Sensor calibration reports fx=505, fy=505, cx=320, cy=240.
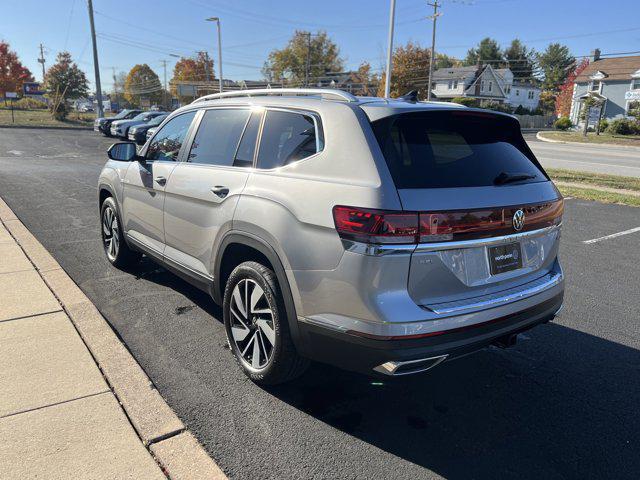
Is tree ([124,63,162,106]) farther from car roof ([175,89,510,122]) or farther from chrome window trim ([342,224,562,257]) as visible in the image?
chrome window trim ([342,224,562,257])

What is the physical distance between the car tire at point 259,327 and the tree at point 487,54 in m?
114

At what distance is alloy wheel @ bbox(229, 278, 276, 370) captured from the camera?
3.15m

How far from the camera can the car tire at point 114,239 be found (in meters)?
5.37

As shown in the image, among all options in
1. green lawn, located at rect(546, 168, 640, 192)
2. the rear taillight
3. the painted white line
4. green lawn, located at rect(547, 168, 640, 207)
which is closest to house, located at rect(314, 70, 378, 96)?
green lawn, located at rect(546, 168, 640, 192)

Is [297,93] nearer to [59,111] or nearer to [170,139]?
[170,139]

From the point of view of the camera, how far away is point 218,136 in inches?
152

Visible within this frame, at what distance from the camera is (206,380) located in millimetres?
3396

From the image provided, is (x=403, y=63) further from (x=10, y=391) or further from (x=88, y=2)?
(x=10, y=391)

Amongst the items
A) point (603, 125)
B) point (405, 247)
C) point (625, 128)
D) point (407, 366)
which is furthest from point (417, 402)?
point (603, 125)

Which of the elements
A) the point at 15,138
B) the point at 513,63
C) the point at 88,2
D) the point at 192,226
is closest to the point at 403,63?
the point at 88,2

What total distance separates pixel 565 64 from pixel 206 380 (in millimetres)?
122939

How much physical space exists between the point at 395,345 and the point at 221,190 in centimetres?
168

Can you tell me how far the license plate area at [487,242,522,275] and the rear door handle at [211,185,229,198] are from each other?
1.74m

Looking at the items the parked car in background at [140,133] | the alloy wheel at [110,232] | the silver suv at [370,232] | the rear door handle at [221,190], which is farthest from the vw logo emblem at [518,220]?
the parked car in background at [140,133]
